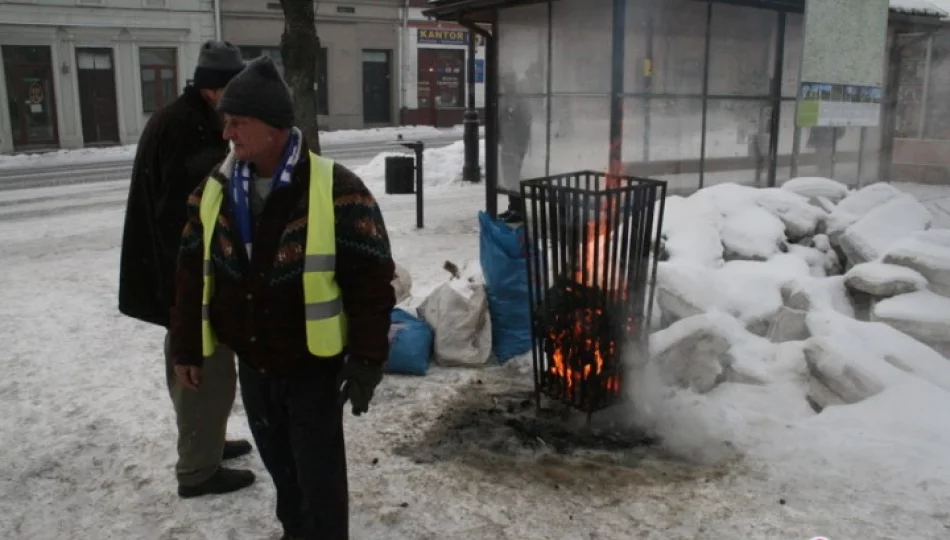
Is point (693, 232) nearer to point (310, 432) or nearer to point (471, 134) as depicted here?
point (310, 432)

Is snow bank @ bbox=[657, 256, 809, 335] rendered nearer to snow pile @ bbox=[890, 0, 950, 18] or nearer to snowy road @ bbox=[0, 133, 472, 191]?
snow pile @ bbox=[890, 0, 950, 18]

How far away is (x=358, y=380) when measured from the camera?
107 inches

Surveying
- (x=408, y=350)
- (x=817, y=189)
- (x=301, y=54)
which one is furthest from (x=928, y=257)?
(x=301, y=54)

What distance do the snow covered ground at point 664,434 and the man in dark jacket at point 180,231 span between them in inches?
8.6

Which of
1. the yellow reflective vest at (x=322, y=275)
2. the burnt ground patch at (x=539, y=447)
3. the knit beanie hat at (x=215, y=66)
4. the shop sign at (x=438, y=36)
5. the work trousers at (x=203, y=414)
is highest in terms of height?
the shop sign at (x=438, y=36)

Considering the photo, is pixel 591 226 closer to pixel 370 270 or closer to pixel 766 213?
pixel 370 270

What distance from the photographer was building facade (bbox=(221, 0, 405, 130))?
26688mm

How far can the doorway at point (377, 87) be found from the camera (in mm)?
29781

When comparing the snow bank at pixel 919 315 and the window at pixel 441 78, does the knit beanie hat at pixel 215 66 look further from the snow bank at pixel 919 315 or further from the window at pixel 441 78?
the window at pixel 441 78

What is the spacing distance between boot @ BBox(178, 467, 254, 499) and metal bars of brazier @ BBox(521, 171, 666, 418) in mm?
1622

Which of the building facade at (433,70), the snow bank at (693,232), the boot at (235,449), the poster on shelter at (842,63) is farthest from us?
the building facade at (433,70)

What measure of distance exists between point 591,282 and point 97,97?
76.8 ft

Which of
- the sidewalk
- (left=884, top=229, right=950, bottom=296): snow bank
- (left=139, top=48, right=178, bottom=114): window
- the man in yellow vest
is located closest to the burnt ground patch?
the man in yellow vest

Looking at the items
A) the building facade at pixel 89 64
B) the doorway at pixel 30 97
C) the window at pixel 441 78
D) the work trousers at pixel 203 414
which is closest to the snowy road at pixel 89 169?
the doorway at pixel 30 97
